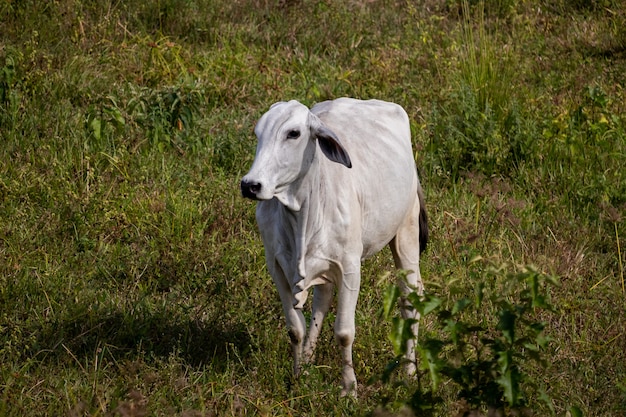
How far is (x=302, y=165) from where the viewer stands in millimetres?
4203

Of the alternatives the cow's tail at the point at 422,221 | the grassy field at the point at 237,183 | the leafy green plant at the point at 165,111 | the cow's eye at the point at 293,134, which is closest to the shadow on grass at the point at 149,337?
the grassy field at the point at 237,183

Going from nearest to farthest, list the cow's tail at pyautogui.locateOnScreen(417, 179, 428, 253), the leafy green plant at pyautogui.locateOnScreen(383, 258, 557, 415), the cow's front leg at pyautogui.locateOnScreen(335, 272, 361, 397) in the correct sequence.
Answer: the leafy green plant at pyautogui.locateOnScreen(383, 258, 557, 415) < the cow's front leg at pyautogui.locateOnScreen(335, 272, 361, 397) < the cow's tail at pyautogui.locateOnScreen(417, 179, 428, 253)

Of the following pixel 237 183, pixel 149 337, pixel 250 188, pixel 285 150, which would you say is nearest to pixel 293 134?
pixel 285 150

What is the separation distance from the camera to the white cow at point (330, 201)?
13.5 ft

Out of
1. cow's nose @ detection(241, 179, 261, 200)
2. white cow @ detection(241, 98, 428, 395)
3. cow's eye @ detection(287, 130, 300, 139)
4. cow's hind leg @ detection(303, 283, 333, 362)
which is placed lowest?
cow's hind leg @ detection(303, 283, 333, 362)

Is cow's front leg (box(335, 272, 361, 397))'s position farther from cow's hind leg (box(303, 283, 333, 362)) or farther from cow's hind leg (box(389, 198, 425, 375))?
cow's hind leg (box(389, 198, 425, 375))

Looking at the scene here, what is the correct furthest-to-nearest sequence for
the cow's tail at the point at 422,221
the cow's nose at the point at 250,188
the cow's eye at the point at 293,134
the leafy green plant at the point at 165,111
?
the leafy green plant at the point at 165,111 < the cow's tail at the point at 422,221 < the cow's eye at the point at 293,134 < the cow's nose at the point at 250,188

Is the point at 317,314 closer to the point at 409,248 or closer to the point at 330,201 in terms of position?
the point at 409,248

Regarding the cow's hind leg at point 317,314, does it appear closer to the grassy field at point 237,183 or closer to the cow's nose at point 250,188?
the grassy field at point 237,183

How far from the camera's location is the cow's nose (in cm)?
393

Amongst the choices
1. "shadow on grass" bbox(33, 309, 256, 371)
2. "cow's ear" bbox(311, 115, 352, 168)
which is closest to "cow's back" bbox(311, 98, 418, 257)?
"cow's ear" bbox(311, 115, 352, 168)

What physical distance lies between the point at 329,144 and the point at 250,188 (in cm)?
47

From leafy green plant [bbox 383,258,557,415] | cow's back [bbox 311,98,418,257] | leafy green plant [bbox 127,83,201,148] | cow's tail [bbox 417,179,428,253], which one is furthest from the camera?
leafy green plant [bbox 127,83,201,148]

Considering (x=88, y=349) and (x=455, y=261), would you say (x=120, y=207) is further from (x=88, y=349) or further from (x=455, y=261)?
(x=455, y=261)
